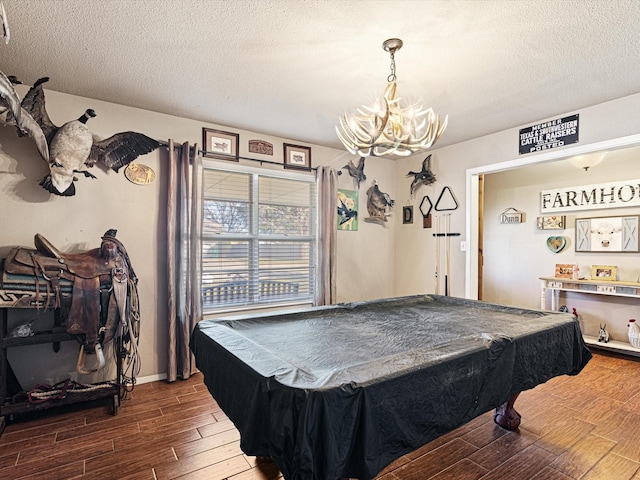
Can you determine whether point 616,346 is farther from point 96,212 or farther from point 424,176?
point 96,212

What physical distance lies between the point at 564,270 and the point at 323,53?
3962 mm

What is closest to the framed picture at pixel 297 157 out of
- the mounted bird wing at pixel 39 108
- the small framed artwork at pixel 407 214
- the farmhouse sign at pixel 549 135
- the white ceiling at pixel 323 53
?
the white ceiling at pixel 323 53

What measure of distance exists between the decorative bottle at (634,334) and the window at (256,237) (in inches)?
138

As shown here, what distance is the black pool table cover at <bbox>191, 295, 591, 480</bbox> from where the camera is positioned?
1064 mm

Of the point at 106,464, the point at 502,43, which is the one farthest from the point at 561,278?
the point at 106,464

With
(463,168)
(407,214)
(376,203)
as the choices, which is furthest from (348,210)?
(463,168)

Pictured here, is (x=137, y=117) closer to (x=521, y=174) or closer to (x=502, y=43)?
(x=502, y=43)

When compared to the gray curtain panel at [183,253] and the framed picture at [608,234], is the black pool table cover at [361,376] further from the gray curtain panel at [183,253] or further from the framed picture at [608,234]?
the framed picture at [608,234]

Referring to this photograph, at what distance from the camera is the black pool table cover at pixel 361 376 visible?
1064 millimetres

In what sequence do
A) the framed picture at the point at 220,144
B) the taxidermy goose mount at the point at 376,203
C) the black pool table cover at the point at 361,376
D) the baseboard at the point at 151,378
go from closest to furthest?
the black pool table cover at the point at 361,376 → the baseboard at the point at 151,378 → the framed picture at the point at 220,144 → the taxidermy goose mount at the point at 376,203

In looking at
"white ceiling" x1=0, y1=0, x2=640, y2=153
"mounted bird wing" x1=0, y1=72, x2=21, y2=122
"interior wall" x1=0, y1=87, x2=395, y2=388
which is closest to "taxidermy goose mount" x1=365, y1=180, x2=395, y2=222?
"interior wall" x1=0, y1=87, x2=395, y2=388

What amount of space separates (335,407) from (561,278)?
4271 mm

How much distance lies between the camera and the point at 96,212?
2930 millimetres

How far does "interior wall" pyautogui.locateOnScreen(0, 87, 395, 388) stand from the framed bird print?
3.25ft
